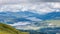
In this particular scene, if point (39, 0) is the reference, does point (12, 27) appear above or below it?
below

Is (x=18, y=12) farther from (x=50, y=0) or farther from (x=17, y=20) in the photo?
(x=50, y=0)

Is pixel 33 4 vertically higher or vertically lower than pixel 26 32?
higher

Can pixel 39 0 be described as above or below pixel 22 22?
above

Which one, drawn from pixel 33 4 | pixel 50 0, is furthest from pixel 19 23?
pixel 50 0

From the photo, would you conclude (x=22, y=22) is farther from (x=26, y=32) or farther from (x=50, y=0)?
(x=50, y=0)

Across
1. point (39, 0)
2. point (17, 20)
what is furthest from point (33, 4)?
point (17, 20)

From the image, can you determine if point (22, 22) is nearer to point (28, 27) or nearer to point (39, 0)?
point (28, 27)

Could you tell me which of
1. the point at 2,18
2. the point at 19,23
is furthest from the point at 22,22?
the point at 2,18
